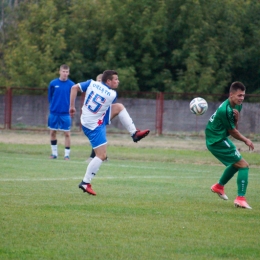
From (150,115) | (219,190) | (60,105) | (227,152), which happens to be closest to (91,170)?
(219,190)

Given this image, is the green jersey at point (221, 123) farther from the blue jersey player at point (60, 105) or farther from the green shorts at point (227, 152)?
the blue jersey player at point (60, 105)

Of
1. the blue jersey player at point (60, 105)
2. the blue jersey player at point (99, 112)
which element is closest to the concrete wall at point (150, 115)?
the blue jersey player at point (60, 105)

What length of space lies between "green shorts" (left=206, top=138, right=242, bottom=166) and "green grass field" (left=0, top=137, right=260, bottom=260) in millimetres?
650

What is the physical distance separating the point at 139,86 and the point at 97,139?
27.0 meters

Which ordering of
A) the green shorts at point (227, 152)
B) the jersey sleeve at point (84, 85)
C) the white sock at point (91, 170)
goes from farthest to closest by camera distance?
the jersey sleeve at point (84, 85), the white sock at point (91, 170), the green shorts at point (227, 152)

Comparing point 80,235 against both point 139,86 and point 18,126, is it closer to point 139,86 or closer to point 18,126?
point 18,126

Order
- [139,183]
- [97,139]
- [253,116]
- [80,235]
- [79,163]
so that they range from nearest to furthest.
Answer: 1. [80,235]
2. [97,139]
3. [139,183]
4. [79,163]
5. [253,116]

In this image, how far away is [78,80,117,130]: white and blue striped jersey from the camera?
1034cm

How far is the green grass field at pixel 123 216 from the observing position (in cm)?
620

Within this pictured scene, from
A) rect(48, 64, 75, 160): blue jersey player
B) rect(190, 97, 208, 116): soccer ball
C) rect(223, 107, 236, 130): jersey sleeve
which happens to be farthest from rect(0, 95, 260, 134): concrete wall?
rect(223, 107, 236, 130): jersey sleeve

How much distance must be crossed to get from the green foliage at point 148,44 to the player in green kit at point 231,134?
25005 mm

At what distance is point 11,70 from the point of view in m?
36.4

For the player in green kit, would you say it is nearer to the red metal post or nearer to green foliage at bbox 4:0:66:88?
the red metal post

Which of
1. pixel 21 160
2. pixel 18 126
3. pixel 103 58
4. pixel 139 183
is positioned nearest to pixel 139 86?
pixel 103 58
